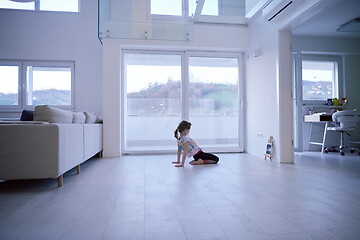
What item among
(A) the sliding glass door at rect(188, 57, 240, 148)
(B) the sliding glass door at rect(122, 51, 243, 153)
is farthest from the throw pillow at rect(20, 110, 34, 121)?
(A) the sliding glass door at rect(188, 57, 240, 148)

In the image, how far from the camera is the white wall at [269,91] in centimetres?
349

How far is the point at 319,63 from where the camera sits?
18.4ft

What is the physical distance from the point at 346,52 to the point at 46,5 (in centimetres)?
638

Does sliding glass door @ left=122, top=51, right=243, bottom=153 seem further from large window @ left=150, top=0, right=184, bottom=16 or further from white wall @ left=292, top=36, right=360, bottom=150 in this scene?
white wall @ left=292, top=36, right=360, bottom=150

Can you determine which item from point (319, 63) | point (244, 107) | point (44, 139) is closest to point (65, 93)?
point (44, 139)

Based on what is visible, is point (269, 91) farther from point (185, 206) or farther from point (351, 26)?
point (185, 206)

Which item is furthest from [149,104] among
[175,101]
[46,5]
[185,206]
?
[185,206]

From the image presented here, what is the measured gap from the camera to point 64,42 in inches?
187

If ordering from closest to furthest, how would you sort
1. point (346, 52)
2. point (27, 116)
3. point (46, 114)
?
1. point (46, 114)
2. point (27, 116)
3. point (346, 52)

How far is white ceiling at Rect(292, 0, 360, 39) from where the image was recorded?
376 centimetres

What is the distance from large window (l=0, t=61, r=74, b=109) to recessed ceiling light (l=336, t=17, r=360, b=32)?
520 cm

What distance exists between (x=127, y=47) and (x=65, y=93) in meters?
1.59

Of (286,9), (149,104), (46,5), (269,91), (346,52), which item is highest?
(46,5)

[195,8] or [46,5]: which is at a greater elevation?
[46,5]
